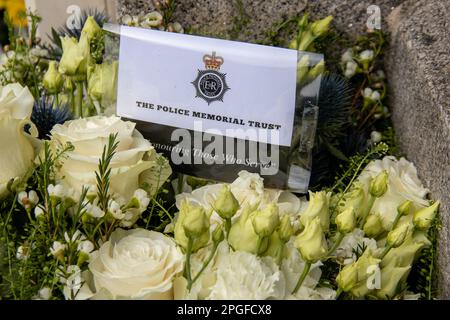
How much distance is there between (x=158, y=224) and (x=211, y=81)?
0.23 m

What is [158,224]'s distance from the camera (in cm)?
92

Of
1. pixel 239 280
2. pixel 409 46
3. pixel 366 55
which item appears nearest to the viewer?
pixel 239 280

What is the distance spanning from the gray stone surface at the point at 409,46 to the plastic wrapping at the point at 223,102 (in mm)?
183

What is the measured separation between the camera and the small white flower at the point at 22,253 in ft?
2.40

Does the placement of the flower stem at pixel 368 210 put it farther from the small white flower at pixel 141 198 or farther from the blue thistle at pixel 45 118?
the blue thistle at pixel 45 118

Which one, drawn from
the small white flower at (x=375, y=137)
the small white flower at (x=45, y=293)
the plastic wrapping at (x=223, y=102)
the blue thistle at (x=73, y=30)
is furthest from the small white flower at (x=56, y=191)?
the small white flower at (x=375, y=137)

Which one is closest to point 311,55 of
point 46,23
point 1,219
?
point 1,219

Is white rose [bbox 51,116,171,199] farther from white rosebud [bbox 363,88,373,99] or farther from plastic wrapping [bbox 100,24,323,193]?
white rosebud [bbox 363,88,373,99]

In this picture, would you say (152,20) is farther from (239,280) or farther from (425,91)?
(239,280)

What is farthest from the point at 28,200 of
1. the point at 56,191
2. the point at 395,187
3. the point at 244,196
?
the point at 395,187

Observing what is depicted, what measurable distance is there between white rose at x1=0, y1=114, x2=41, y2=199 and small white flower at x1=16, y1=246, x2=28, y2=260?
99mm

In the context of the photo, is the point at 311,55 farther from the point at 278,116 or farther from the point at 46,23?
the point at 46,23

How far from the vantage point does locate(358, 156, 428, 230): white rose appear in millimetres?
851
